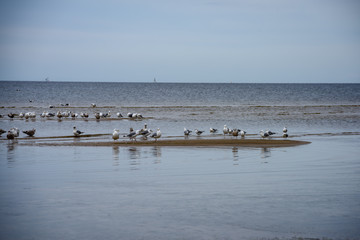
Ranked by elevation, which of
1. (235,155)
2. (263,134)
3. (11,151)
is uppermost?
(263,134)

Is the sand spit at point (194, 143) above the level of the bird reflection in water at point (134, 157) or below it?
above

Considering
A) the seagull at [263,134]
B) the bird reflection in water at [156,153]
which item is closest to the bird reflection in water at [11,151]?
the bird reflection in water at [156,153]

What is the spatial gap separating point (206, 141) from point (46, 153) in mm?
7459

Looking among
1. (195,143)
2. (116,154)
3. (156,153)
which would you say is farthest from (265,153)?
(116,154)

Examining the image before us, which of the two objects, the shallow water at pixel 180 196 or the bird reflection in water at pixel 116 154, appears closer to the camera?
the shallow water at pixel 180 196

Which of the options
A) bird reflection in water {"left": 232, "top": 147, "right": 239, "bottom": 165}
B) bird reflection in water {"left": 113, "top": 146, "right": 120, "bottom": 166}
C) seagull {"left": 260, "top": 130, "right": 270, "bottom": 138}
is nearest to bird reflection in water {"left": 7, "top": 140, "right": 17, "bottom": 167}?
bird reflection in water {"left": 113, "top": 146, "right": 120, "bottom": 166}

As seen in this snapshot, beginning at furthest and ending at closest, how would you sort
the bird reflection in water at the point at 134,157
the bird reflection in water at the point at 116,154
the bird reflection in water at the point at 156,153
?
the bird reflection in water at the point at 156,153, the bird reflection in water at the point at 116,154, the bird reflection in water at the point at 134,157

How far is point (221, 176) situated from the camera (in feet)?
40.8

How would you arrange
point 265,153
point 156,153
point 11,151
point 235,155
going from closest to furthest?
point 235,155, point 265,153, point 156,153, point 11,151

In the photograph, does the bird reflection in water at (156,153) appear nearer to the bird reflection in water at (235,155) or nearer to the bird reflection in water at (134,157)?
the bird reflection in water at (134,157)

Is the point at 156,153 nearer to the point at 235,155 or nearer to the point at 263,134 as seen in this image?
the point at 235,155

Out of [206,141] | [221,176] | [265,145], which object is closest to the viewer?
[221,176]

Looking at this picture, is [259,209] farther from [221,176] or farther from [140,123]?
[140,123]

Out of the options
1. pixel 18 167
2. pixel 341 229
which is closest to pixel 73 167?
pixel 18 167
